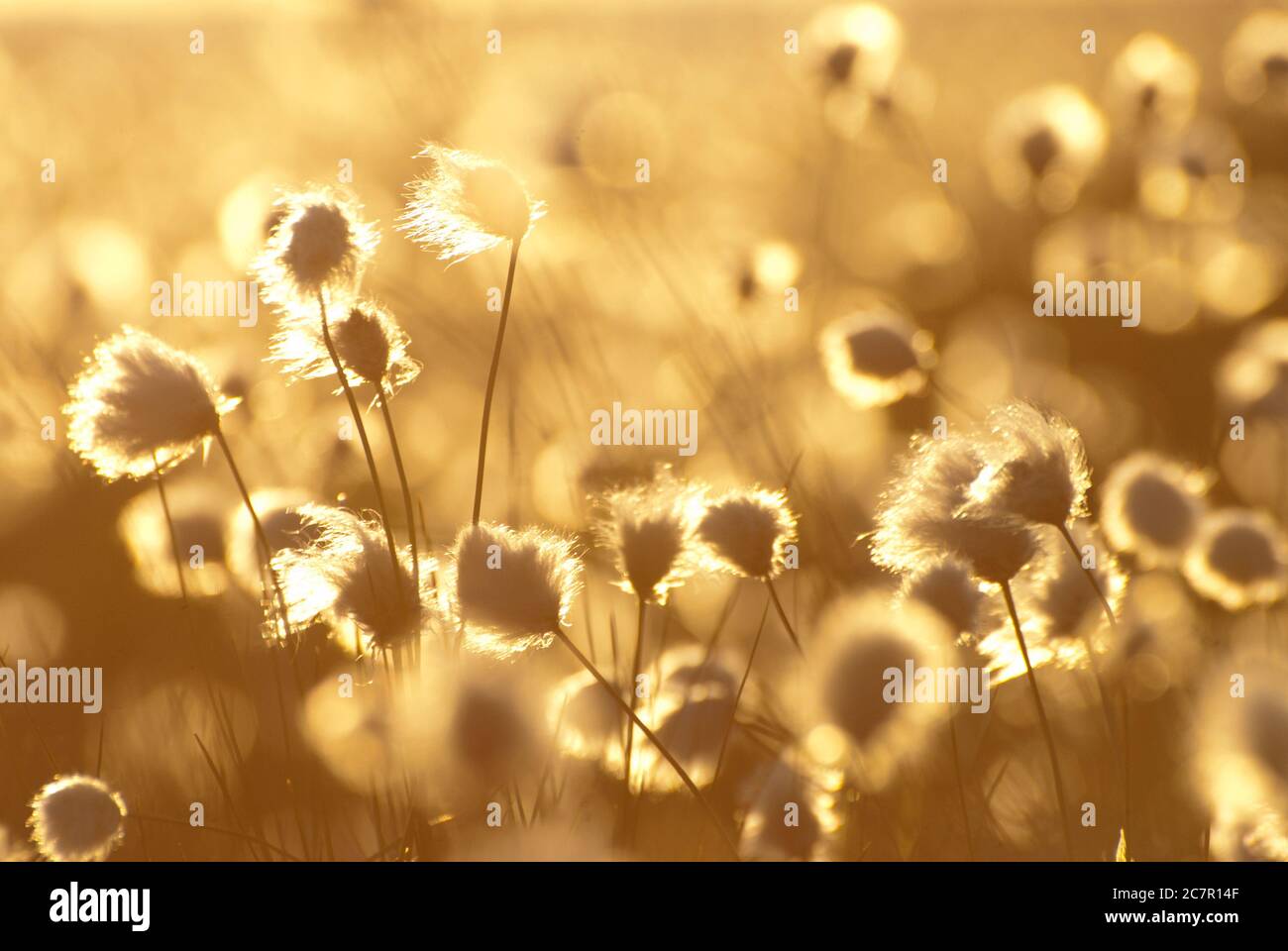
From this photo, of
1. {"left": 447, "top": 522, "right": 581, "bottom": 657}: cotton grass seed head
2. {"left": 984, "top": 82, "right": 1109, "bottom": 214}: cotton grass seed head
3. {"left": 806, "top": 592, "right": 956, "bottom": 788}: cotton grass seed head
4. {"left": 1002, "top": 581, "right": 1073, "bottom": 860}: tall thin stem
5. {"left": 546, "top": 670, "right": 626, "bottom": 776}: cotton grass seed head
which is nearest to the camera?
{"left": 1002, "top": 581, "right": 1073, "bottom": 860}: tall thin stem

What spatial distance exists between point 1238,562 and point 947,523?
103cm

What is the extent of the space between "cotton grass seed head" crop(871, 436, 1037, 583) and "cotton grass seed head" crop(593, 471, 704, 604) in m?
0.33

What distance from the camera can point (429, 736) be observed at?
1.78 metres

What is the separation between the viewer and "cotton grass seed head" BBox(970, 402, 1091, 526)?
1.71 m

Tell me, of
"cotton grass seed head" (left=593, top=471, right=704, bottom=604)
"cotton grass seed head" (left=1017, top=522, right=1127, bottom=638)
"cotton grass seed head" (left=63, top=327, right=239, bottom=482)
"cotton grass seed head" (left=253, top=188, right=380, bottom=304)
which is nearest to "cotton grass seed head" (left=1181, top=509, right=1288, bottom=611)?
"cotton grass seed head" (left=1017, top=522, right=1127, bottom=638)

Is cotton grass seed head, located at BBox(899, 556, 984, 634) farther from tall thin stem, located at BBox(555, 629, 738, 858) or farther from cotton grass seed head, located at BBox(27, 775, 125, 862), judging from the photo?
cotton grass seed head, located at BBox(27, 775, 125, 862)

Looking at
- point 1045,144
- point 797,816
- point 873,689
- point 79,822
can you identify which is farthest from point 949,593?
point 1045,144

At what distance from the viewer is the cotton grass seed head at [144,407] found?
1.90m

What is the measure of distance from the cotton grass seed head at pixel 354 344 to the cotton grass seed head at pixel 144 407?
6.2 inches

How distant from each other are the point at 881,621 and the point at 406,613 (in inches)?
35.7

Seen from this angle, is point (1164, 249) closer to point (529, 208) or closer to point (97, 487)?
point (529, 208)

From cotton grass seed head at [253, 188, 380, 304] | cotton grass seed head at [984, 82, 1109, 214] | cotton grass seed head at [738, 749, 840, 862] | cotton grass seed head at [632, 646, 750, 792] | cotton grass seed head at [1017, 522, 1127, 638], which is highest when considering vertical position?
cotton grass seed head at [984, 82, 1109, 214]
